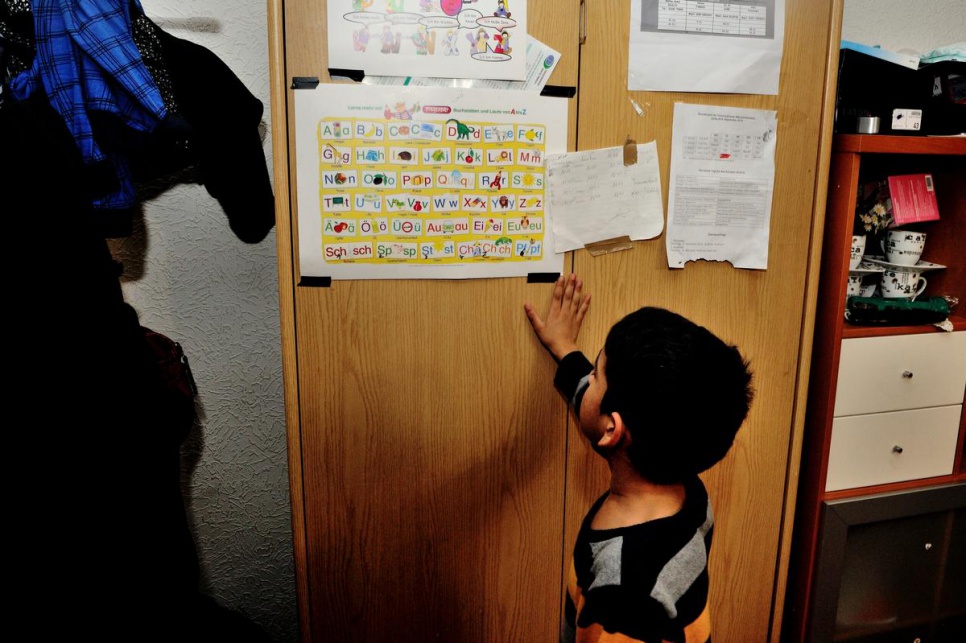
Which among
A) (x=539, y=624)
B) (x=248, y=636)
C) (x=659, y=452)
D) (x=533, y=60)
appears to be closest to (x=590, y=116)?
(x=533, y=60)

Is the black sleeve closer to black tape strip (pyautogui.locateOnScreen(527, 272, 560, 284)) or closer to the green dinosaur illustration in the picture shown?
black tape strip (pyautogui.locateOnScreen(527, 272, 560, 284))

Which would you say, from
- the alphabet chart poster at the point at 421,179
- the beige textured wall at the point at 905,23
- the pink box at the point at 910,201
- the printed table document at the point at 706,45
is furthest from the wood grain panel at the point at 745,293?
the beige textured wall at the point at 905,23

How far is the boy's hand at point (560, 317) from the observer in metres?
1.20

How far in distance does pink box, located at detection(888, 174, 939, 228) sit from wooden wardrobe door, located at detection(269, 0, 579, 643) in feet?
2.85

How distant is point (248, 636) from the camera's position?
58.1 inches

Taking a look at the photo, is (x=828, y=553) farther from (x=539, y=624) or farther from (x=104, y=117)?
(x=104, y=117)

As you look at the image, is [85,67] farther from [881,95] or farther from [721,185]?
[881,95]

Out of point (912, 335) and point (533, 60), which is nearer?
point (533, 60)

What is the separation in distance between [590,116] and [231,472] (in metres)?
1.27

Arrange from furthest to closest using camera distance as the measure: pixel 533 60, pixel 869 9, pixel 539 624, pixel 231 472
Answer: pixel 869 9
pixel 231 472
pixel 539 624
pixel 533 60

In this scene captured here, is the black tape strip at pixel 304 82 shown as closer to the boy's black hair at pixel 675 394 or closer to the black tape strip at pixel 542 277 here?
the black tape strip at pixel 542 277

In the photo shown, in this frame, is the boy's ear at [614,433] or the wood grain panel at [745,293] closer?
the boy's ear at [614,433]

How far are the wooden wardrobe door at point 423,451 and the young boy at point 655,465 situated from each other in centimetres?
29

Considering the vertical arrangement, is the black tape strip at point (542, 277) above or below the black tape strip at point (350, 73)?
below
